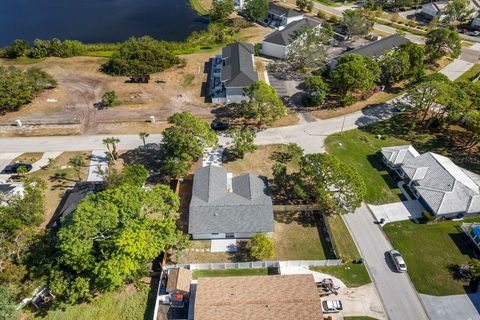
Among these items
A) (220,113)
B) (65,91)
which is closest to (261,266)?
(220,113)

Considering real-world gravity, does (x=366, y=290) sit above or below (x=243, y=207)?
below

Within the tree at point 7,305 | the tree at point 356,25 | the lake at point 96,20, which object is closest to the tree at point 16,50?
the lake at point 96,20

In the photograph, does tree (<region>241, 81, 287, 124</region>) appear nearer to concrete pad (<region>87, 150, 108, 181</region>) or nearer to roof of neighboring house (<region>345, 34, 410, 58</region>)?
concrete pad (<region>87, 150, 108, 181</region>)

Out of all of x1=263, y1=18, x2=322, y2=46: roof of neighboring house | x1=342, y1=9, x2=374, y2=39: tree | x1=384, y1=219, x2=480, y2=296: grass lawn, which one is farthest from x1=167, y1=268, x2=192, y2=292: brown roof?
x1=342, y1=9, x2=374, y2=39: tree

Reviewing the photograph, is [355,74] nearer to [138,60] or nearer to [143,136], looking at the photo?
[143,136]

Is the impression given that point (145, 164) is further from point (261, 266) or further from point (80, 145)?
point (261, 266)

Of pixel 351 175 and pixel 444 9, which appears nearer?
pixel 351 175

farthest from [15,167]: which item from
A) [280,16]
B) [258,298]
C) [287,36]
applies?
[280,16]
